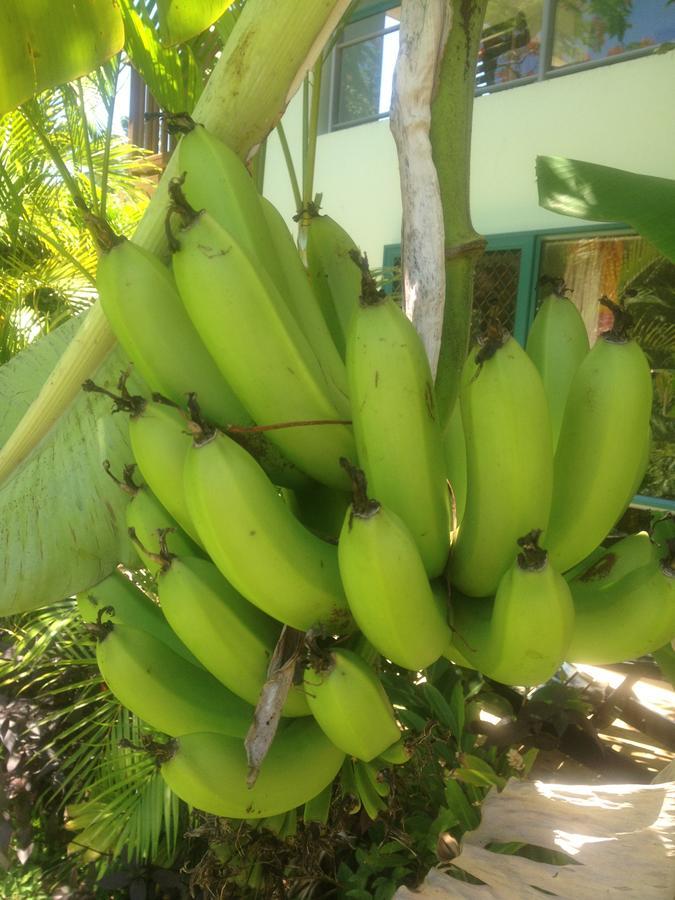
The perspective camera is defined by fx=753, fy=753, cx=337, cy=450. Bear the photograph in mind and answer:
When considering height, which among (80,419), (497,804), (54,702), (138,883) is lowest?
(138,883)

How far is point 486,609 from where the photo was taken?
2.06 feet

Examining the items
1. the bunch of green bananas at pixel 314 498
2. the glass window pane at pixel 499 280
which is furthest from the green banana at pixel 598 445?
the glass window pane at pixel 499 280

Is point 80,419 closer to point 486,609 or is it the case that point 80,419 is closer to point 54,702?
point 486,609

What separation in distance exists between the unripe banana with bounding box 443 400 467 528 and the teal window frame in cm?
288

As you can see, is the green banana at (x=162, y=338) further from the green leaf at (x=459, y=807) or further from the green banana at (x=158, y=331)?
the green leaf at (x=459, y=807)

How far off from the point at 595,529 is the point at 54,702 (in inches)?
75.5

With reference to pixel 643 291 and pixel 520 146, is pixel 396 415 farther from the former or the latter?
pixel 520 146

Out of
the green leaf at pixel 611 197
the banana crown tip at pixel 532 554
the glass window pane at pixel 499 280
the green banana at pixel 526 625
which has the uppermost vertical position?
the green leaf at pixel 611 197

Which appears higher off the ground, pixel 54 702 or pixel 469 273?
pixel 469 273

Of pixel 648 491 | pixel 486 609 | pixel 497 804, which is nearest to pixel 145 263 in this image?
pixel 486 609

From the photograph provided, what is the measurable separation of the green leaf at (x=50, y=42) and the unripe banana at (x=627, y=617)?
81cm

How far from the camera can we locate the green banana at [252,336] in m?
0.56

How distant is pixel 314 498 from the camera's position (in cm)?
72

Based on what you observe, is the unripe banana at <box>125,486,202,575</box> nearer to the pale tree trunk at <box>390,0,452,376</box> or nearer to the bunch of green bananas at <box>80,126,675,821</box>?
the bunch of green bananas at <box>80,126,675,821</box>
